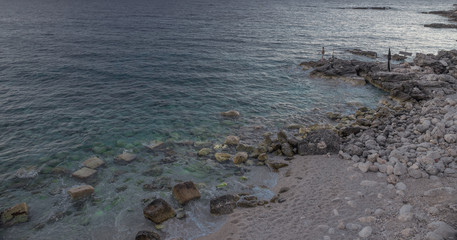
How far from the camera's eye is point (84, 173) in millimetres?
17891

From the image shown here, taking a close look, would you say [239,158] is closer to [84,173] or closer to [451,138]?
[84,173]

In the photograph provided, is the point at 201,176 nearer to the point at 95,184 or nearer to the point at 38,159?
the point at 95,184

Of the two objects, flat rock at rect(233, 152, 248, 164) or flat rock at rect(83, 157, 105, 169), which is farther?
flat rock at rect(233, 152, 248, 164)

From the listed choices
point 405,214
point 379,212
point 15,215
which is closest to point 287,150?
point 379,212

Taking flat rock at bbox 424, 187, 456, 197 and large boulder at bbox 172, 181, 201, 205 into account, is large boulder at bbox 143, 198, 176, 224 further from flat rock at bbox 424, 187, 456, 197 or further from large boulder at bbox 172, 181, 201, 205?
flat rock at bbox 424, 187, 456, 197

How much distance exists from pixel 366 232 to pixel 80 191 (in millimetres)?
14820

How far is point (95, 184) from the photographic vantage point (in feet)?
56.2

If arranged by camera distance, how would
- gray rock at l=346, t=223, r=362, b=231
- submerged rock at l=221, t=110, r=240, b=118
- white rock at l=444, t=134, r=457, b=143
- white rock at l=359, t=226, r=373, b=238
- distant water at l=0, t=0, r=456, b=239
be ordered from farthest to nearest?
submerged rock at l=221, t=110, r=240, b=118
white rock at l=444, t=134, r=457, b=143
distant water at l=0, t=0, r=456, b=239
gray rock at l=346, t=223, r=362, b=231
white rock at l=359, t=226, r=373, b=238

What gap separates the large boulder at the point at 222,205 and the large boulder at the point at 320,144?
733cm

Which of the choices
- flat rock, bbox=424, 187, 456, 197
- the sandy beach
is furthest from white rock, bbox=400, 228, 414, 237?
flat rock, bbox=424, 187, 456, 197

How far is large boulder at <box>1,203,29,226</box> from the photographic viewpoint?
47.1ft

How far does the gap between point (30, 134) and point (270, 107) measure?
21630mm

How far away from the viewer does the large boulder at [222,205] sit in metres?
14.7

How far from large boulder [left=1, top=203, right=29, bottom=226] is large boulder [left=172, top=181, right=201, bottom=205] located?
7.69 m
